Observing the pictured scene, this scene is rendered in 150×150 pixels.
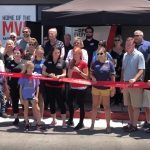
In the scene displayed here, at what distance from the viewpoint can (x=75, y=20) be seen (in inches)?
423

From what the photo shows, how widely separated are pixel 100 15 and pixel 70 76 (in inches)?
72.5

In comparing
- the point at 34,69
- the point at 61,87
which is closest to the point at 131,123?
the point at 61,87

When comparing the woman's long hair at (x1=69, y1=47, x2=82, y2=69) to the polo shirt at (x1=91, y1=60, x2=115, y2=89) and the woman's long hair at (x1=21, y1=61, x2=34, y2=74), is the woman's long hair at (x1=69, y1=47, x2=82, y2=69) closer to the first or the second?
the polo shirt at (x1=91, y1=60, x2=115, y2=89)

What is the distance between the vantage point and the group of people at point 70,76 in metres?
9.23

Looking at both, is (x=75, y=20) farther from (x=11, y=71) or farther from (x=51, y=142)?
(x=51, y=142)

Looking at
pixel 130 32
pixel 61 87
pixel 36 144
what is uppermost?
pixel 130 32

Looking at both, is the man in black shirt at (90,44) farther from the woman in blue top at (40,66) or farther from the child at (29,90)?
the child at (29,90)

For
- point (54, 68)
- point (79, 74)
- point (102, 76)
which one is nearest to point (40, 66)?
point (54, 68)

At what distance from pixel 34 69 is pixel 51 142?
1.89 meters

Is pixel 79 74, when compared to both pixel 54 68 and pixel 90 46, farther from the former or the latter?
pixel 90 46

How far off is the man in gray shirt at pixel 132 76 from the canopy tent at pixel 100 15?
148 centimetres

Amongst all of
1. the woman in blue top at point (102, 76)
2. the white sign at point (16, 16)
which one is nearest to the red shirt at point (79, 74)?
the woman in blue top at point (102, 76)

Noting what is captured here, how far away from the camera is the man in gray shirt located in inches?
360

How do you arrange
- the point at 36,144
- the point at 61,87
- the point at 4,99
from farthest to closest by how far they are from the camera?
the point at 4,99 < the point at 61,87 < the point at 36,144
